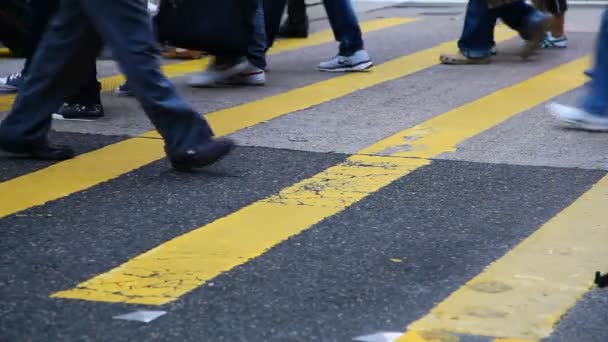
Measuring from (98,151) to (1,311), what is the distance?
7.15 feet

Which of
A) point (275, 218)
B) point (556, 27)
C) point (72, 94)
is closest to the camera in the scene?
point (275, 218)

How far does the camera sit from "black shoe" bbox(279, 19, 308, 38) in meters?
10.0

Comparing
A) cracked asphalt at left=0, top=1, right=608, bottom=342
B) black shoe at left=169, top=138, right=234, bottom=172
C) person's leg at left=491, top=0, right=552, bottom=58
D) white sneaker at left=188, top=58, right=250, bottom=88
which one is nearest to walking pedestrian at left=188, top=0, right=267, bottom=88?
white sneaker at left=188, top=58, right=250, bottom=88

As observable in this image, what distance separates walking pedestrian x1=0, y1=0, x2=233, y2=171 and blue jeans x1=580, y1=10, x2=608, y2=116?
72.3 inches

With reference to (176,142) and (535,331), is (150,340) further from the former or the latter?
(176,142)

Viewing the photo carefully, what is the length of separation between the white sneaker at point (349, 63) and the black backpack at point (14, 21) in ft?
5.84

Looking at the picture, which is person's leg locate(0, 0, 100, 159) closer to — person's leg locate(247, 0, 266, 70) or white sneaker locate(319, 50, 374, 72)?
person's leg locate(247, 0, 266, 70)

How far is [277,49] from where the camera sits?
9.41 meters

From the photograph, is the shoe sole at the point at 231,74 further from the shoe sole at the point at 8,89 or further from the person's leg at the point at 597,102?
the person's leg at the point at 597,102

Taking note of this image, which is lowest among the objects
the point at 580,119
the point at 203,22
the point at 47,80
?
the point at 580,119

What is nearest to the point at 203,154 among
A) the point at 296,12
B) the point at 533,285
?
the point at 533,285

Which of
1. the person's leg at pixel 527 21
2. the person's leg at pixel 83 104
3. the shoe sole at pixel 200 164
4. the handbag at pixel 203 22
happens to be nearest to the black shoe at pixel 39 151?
the shoe sole at pixel 200 164

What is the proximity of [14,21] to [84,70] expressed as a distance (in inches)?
93.2

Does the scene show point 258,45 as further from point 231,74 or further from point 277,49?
point 277,49
